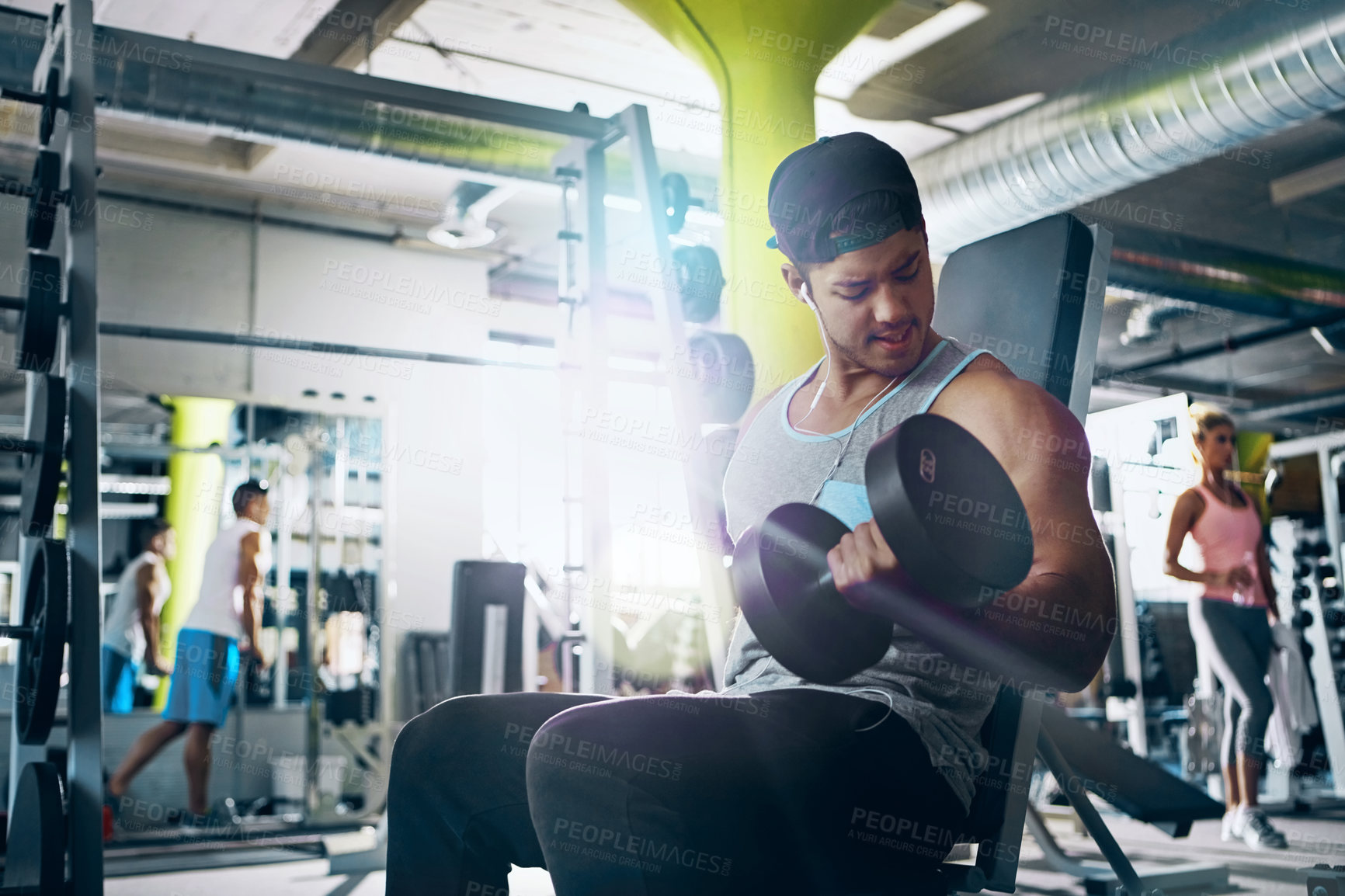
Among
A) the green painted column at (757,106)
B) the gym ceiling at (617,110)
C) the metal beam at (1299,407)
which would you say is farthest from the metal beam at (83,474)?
the metal beam at (1299,407)

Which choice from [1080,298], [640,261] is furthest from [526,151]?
[1080,298]

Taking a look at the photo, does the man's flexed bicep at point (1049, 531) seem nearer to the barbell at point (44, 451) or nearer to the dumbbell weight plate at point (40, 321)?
the barbell at point (44, 451)

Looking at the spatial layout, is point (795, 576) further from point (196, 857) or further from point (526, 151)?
point (526, 151)

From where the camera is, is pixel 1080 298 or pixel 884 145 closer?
pixel 884 145

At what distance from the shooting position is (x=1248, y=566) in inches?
152

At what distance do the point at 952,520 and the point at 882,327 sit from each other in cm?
36

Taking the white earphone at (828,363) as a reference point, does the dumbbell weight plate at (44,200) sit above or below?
above

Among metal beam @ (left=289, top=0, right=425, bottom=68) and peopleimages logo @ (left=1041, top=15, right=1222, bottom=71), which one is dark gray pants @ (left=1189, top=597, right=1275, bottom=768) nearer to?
peopleimages logo @ (left=1041, top=15, right=1222, bottom=71)

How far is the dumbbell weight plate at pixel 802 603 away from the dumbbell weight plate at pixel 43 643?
1.58 metres

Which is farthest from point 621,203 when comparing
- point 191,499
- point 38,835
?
point 38,835

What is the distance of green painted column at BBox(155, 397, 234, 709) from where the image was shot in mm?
6887

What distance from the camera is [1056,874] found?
3.31m

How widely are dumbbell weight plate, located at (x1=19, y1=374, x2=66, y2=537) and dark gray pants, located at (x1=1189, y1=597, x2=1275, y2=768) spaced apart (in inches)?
139

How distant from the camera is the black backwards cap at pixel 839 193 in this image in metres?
1.07
